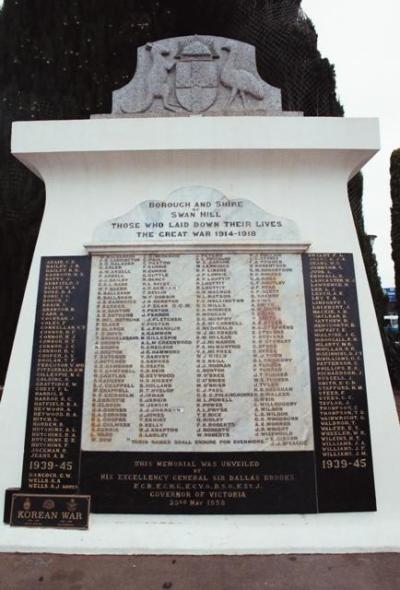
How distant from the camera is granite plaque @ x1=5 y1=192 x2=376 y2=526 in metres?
3.81

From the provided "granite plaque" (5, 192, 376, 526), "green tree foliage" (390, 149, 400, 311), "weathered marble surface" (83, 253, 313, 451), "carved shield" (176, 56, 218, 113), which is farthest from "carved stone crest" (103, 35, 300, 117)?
"green tree foliage" (390, 149, 400, 311)

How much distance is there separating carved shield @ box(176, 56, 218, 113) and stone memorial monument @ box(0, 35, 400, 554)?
2 cm

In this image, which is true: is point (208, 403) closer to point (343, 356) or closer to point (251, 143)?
point (343, 356)

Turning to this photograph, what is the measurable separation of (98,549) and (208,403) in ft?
5.62

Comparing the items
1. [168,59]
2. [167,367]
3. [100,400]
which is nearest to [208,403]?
[167,367]

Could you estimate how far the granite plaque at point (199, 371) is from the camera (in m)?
3.81

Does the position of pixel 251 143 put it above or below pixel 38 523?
above

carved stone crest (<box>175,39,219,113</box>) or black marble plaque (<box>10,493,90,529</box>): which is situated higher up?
carved stone crest (<box>175,39,219,113</box>)

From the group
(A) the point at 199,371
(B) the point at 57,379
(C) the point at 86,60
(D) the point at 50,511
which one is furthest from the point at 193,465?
(C) the point at 86,60

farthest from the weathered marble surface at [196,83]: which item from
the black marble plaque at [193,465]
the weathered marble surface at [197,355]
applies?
the black marble plaque at [193,465]

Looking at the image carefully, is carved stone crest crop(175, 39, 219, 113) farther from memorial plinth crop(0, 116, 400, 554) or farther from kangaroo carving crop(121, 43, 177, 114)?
memorial plinth crop(0, 116, 400, 554)

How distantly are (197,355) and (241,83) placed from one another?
11.4 ft

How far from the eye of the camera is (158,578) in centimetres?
320

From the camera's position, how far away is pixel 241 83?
4.73 metres
